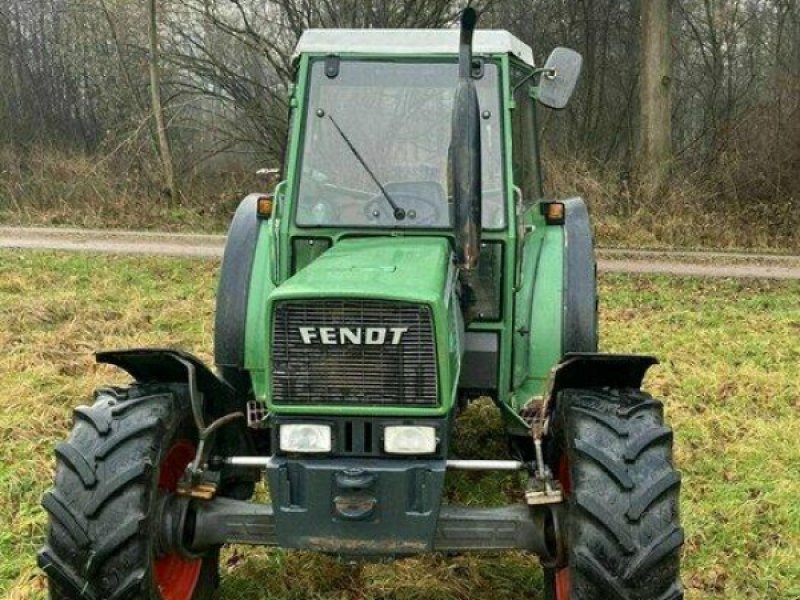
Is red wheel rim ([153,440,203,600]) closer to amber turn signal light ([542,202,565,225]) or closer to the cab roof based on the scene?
the cab roof

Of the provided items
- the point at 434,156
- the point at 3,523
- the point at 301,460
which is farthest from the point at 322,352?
the point at 3,523

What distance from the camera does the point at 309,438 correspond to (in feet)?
10.2

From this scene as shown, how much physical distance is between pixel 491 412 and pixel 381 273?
117 inches

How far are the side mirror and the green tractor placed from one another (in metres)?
0.01

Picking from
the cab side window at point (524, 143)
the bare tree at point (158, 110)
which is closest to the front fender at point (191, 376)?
the cab side window at point (524, 143)

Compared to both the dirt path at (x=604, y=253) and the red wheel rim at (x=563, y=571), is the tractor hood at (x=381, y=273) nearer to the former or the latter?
the red wheel rim at (x=563, y=571)

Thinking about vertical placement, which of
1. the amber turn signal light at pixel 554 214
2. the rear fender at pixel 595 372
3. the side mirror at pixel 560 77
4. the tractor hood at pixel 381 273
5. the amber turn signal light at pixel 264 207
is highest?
the side mirror at pixel 560 77

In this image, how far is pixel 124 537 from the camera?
2973 millimetres

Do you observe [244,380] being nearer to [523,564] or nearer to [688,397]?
[523,564]

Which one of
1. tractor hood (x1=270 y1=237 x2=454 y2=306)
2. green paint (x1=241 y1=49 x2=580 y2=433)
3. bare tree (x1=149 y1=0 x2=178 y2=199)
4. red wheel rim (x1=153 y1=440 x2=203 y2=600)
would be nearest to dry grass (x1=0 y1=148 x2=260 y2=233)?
bare tree (x1=149 y1=0 x2=178 y2=199)

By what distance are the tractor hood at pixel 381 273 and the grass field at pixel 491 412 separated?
1.39 m

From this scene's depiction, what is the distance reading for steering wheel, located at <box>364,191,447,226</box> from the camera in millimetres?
3916

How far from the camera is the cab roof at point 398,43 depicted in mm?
4055

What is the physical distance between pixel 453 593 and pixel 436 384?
3.83 feet
